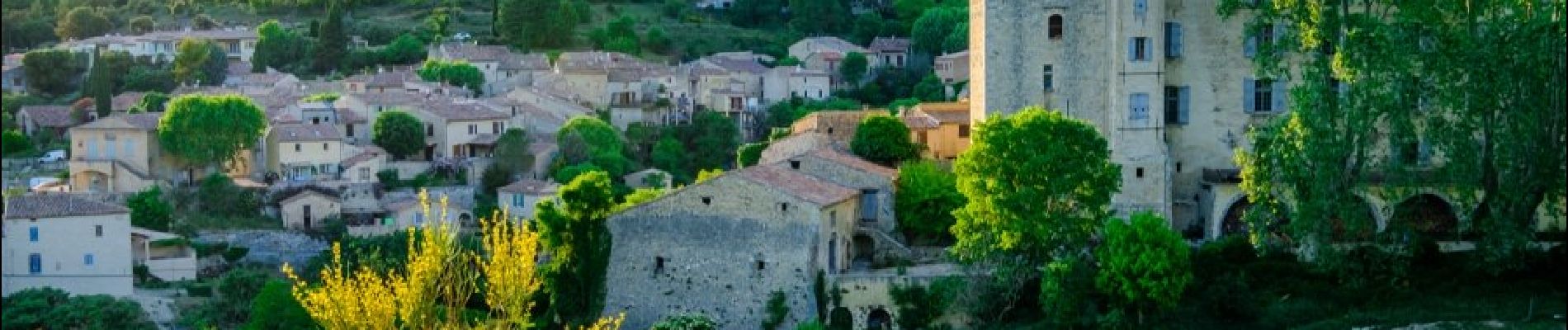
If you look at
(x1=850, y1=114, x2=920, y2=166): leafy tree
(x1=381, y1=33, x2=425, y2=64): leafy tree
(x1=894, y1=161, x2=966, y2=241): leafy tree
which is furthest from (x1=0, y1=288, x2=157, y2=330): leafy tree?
(x1=381, y1=33, x2=425, y2=64): leafy tree

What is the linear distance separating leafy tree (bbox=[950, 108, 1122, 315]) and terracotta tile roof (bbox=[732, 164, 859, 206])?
9.96 ft

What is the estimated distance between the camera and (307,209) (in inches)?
2345

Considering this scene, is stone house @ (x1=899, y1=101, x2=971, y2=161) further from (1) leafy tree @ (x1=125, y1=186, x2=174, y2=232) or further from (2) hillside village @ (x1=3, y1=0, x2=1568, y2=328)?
(1) leafy tree @ (x1=125, y1=186, x2=174, y2=232)

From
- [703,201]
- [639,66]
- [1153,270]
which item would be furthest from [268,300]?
[639,66]

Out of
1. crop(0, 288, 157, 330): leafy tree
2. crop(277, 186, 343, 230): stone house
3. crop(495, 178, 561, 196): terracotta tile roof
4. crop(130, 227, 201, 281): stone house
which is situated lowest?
crop(0, 288, 157, 330): leafy tree

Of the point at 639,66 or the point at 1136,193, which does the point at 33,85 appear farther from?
the point at 1136,193

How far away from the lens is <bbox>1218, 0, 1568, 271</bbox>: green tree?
3062cm

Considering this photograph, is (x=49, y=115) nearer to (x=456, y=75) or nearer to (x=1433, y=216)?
(x=456, y=75)

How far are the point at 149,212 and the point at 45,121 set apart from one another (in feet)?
60.4

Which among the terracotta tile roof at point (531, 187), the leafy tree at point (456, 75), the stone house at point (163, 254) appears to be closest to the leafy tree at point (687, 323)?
the stone house at point (163, 254)

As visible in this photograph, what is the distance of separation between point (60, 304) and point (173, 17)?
177 feet

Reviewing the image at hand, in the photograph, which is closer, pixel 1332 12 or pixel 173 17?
pixel 1332 12

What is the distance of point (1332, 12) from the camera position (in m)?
33.2

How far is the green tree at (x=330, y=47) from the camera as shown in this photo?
83.8 meters
